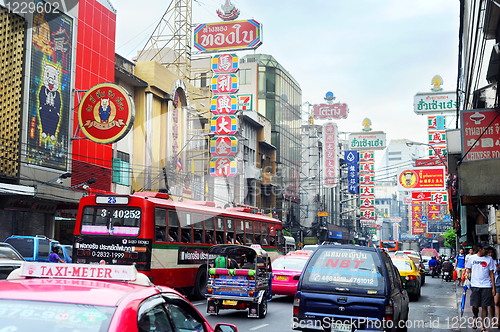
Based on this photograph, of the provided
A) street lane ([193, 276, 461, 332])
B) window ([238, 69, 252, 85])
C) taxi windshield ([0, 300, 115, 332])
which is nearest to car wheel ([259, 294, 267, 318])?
street lane ([193, 276, 461, 332])

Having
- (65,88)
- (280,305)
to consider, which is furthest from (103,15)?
(280,305)

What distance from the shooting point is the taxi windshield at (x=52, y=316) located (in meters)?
3.57

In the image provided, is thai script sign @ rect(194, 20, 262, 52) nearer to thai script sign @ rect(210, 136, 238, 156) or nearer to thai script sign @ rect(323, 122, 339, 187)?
thai script sign @ rect(210, 136, 238, 156)

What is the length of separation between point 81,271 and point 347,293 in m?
5.84

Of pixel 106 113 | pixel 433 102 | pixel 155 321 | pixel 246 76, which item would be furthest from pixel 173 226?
pixel 246 76

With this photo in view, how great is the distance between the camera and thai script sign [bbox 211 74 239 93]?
40.8 meters

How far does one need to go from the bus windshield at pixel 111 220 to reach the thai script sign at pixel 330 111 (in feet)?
214

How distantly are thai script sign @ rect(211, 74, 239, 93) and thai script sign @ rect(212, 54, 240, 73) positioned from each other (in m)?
0.39

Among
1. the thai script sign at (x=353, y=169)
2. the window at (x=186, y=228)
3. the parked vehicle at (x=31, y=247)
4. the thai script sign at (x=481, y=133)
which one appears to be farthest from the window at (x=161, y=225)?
the thai script sign at (x=353, y=169)

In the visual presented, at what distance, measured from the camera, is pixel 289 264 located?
1880cm

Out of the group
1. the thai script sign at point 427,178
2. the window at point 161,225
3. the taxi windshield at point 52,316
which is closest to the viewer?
the taxi windshield at point 52,316

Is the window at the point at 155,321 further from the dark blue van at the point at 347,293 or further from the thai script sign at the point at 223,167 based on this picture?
the thai script sign at the point at 223,167

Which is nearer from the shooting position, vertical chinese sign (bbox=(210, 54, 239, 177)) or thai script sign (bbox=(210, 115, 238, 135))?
vertical chinese sign (bbox=(210, 54, 239, 177))

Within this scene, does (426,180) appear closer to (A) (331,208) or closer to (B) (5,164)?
(B) (5,164)
